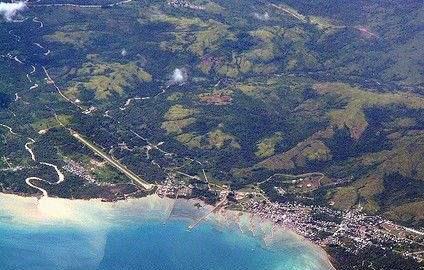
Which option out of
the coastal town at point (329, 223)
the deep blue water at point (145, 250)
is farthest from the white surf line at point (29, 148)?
the deep blue water at point (145, 250)

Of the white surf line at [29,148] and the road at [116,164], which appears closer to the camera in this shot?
the road at [116,164]

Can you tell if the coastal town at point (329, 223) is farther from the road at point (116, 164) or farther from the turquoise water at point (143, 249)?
the turquoise water at point (143, 249)

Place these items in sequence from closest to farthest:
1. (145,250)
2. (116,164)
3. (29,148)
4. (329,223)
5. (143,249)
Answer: (145,250) < (143,249) < (329,223) < (116,164) < (29,148)

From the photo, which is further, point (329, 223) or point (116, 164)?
point (116, 164)

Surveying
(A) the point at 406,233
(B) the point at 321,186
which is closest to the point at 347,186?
(B) the point at 321,186

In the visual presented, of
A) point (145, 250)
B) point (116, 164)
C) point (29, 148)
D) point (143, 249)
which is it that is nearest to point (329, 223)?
point (145, 250)

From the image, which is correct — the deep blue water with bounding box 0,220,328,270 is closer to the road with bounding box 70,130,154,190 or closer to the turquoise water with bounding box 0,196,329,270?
the turquoise water with bounding box 0,196,329,270

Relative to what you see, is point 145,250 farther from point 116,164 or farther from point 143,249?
point 116,164
